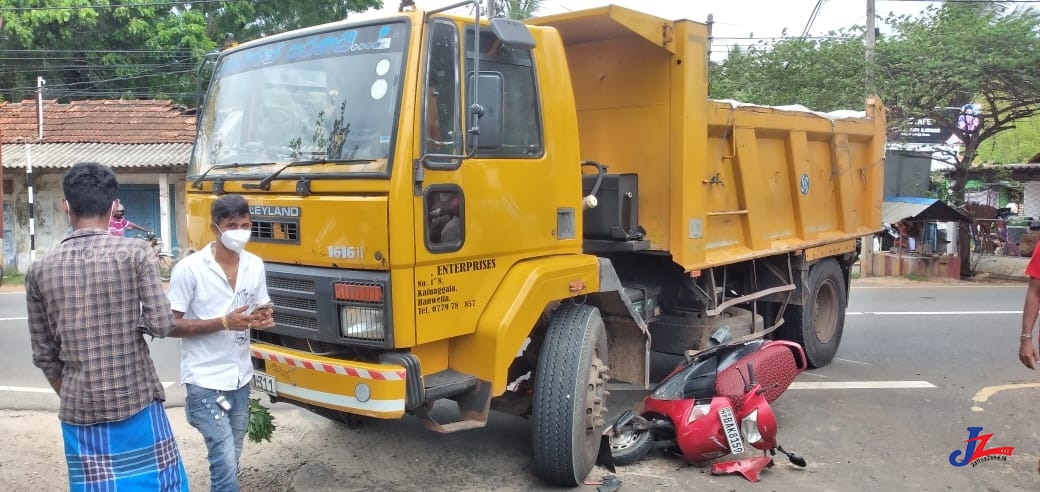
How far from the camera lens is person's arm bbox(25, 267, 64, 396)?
261cm

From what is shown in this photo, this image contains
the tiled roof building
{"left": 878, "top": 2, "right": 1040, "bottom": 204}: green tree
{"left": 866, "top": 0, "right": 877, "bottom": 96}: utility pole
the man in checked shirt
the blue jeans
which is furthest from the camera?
the tiled roof building

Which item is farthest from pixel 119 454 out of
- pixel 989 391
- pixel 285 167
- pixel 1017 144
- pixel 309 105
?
pixel 1017 144

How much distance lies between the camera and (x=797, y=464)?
4.52 metres

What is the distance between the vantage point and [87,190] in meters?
2.59

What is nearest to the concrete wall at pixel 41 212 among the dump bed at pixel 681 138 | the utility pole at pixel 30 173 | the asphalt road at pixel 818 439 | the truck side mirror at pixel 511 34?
the utility pole at pixel 30 173

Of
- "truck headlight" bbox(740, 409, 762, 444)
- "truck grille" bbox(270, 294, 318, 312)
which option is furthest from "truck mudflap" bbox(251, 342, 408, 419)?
"truck headlight" bbox(740, 409, 762, 444)

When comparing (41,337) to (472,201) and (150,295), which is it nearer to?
(150,295)

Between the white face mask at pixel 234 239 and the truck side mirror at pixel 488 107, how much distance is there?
1.08 meters

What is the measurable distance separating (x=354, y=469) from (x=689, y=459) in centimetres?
196

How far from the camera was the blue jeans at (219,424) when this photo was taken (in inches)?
123

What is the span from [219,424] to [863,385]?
5313mm

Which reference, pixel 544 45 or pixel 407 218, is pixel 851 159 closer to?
pixel 544 45

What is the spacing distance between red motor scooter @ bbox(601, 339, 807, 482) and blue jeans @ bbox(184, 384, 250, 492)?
7.02 ft

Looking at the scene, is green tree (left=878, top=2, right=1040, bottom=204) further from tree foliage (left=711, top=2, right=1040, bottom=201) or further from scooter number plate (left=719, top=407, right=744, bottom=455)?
scooter number plate (left=719, top=407, right=744, bottom=455)
